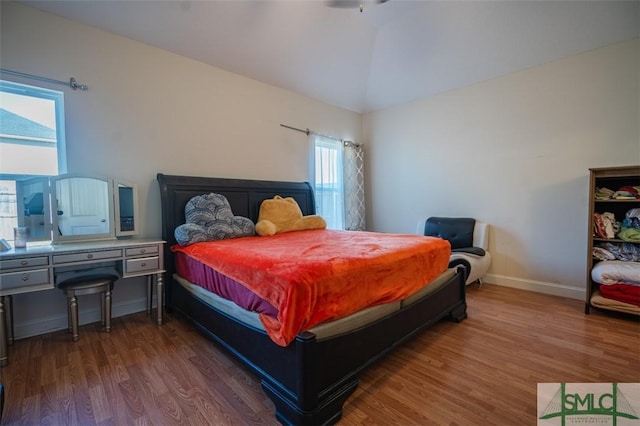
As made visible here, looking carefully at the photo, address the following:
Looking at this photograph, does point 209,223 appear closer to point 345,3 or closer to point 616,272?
point 345,3

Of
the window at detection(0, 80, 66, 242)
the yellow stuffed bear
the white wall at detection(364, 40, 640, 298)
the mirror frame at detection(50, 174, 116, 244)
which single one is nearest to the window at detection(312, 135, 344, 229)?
the yellow stuffed bear

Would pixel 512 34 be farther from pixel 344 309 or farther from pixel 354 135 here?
pixel 344 309

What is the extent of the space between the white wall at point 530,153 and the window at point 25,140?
439 cm

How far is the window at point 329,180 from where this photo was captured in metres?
4.55

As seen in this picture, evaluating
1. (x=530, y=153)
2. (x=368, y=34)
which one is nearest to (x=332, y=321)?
(x=530, y=153)

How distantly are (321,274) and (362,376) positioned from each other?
0.82 meters

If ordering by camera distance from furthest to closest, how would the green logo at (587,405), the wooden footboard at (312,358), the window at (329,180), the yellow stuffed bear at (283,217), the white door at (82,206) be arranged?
1. the window at (329,180)
2. the yellow stuffed bear at (283,217)
3. the white door at (82,206)
4. the green logo at (587,405)
5. the wooden footboard at (312,358)

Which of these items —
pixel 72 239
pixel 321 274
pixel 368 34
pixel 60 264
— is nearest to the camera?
pixel 321 274

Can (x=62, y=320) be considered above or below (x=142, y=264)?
below

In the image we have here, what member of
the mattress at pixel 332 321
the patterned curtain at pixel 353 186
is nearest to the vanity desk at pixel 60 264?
the mattress at pixel 332 321

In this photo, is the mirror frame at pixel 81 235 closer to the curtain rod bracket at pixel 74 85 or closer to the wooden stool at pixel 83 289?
the wooden stool at pixel 83 289

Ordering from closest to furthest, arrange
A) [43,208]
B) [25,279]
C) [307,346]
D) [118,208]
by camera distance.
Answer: [307,346] → [25,279] → [43,208] → [118,208]

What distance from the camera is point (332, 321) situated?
1.56 metres

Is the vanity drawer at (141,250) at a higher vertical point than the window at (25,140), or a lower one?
lower
